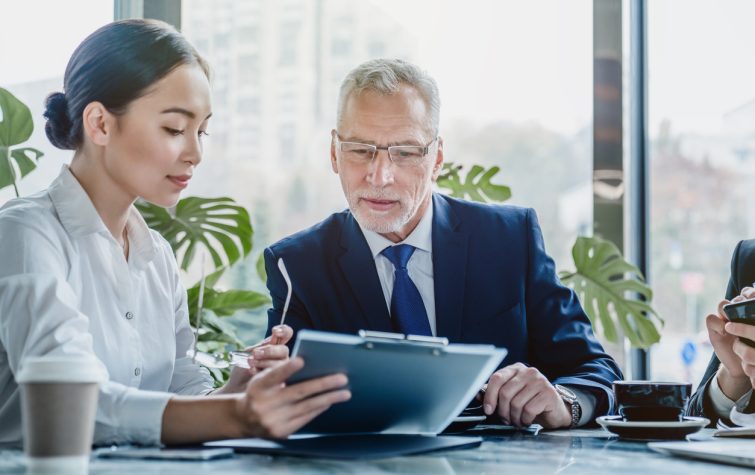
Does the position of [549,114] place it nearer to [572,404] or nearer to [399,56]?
[399,56]

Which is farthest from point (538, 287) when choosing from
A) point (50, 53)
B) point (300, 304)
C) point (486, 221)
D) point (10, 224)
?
point (50, 53)

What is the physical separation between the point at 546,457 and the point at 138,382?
33.1 inches

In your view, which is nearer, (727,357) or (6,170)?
(727,357)

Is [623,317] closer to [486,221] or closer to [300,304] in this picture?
[486,221]

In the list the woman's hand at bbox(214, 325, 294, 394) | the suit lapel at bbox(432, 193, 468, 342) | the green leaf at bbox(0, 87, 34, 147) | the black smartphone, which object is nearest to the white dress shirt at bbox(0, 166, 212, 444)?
the woman's hand at bbox(214, 325, 294, 394)

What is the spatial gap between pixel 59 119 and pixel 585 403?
121 centimetres

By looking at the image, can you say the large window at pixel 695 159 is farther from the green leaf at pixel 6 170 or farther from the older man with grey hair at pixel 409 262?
the green leaf at pixel 6 170

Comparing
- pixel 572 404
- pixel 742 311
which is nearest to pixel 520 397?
pixel 572 404

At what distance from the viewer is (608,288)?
3.35 m

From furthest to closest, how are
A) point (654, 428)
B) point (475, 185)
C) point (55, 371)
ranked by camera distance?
1. point (475, 185)
2. point (654, 428)
3. point (55, 371)

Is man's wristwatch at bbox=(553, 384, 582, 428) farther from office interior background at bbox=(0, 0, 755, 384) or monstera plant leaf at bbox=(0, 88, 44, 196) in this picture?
office interior background at bbox=(0, 0, 755, 384)

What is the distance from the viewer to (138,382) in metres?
1.76

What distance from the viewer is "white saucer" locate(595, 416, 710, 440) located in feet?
4.91

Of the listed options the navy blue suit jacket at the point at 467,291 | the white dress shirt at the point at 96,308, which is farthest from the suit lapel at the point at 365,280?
the white dress shirt at the point at 96,308
